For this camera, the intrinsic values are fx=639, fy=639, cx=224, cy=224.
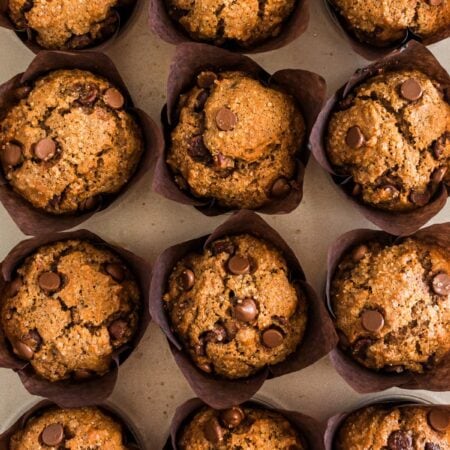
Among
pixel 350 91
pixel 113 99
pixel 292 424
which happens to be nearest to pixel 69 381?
pixel 292 424

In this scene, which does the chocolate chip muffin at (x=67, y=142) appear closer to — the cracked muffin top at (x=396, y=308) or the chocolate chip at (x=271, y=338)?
the chocolate chip at (x=271, y=338)

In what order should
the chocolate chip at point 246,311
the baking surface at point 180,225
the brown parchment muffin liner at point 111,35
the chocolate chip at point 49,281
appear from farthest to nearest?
the baking surface at point 180,225
the brown parchment muffin liner at point 111,35
the chocolate chip at point 49,281
the chocolate chip at point 246,311

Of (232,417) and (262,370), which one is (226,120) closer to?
(262,370)

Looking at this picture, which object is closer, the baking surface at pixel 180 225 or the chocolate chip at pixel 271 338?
the chocolate chip at pixel 271 338

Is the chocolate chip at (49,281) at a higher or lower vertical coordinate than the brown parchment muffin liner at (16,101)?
lower

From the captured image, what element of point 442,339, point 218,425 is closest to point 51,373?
point 218,425

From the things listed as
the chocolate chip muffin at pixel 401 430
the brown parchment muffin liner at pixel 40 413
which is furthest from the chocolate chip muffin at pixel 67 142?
the chocolate chip muffin at pixel 401 430

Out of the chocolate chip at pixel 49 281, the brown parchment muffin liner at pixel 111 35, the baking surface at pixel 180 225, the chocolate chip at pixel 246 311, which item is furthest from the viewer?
Result: the baking surface at pixel 180 225
